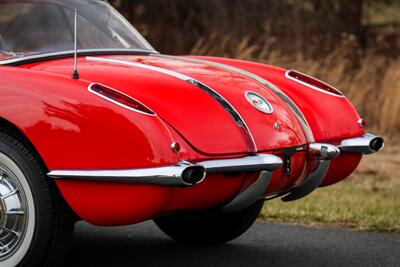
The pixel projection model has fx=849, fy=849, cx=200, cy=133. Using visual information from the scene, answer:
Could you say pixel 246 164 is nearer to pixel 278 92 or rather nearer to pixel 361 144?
pixel 278 92

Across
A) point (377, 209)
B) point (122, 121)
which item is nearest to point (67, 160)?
point (122, 121)

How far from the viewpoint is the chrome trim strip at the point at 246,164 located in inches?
139

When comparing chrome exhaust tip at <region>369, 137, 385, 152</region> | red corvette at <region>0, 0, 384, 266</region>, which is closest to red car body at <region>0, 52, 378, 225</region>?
red corvette at <region>0, 0, 384, 266</region>

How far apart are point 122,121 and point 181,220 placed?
1.52 m

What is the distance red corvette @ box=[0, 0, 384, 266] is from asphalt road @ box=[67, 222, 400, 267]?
1.59 ft

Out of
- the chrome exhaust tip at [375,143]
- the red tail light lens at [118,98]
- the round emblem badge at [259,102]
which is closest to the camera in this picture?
the red tail light lens at [118,98]

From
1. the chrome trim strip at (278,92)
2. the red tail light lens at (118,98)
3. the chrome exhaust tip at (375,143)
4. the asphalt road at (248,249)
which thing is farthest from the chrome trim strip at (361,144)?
the red tail light lens at (118,98)

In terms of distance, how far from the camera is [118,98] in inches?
140

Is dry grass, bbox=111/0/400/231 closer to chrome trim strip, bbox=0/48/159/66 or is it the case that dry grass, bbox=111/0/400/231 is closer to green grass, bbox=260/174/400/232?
green grass, bbox=260/174/400/232

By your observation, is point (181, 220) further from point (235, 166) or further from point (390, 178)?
point (390, 178)

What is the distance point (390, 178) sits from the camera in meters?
7.90

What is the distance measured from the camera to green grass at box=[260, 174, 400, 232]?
5.71m

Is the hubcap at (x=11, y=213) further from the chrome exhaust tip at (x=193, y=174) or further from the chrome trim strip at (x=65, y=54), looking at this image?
the chrome exhaust tip at (x=193, y=174)

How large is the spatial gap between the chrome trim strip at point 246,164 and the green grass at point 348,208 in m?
2.03
